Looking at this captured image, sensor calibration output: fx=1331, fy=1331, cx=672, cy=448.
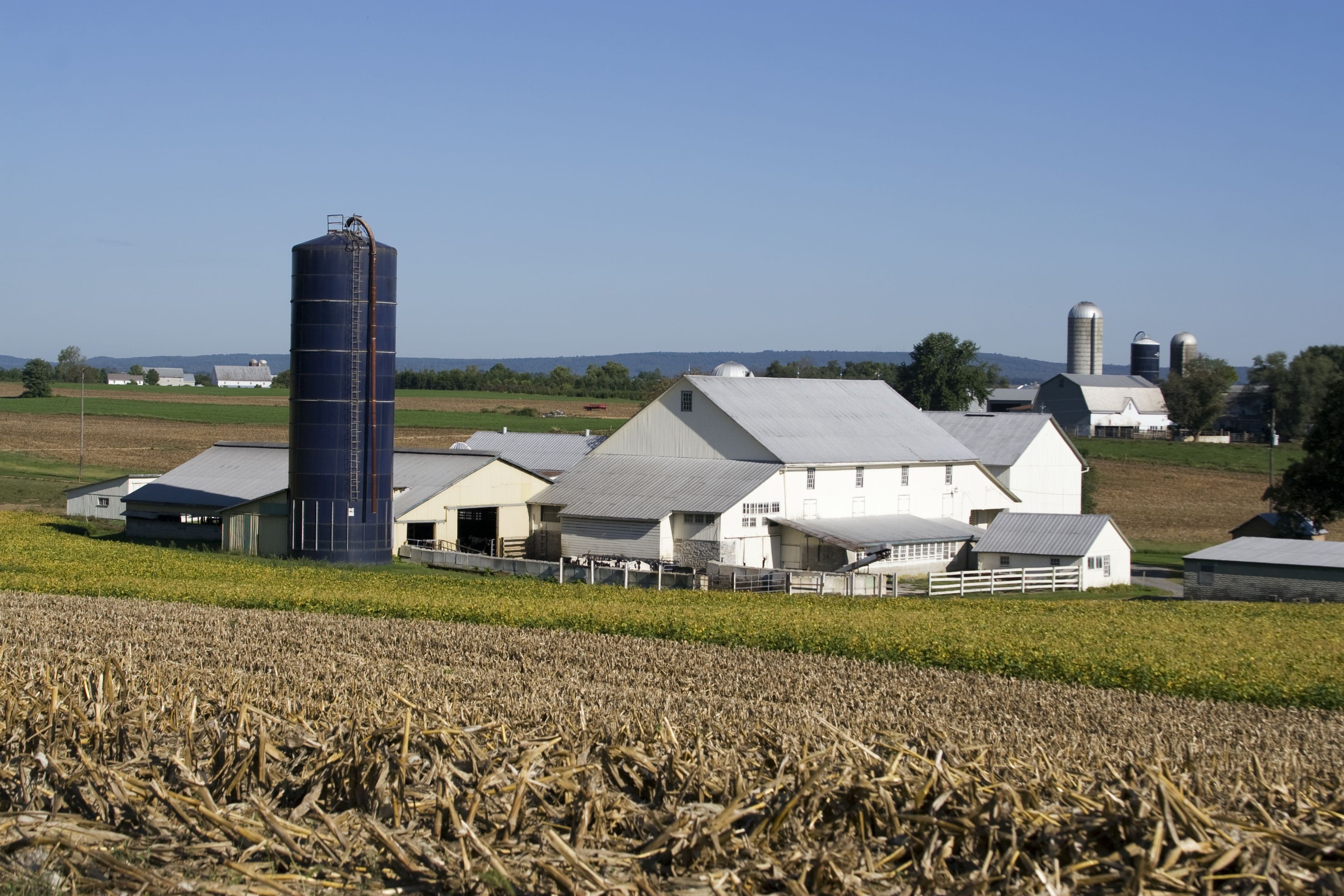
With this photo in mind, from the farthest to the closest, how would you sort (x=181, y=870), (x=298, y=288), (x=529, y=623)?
1. (x=298, y=288)
2. (x=529, y=623)
3. (x=181, y=870)

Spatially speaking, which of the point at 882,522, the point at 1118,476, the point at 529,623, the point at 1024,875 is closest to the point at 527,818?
the point at 1024,875

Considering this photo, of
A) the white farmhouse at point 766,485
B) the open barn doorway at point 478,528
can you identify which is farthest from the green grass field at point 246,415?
the open barn doorway at point 478,528

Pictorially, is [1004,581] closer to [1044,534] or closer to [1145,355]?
[1044,534]

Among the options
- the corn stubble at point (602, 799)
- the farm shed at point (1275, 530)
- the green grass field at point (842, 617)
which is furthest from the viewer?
the farm shed at point (1275, 530)

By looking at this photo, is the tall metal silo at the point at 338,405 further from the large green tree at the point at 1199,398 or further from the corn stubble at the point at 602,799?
the large green tree at the point at 1199,398

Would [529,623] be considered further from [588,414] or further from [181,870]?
[588,414]

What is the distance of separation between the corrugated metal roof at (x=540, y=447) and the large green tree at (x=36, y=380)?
306 feet

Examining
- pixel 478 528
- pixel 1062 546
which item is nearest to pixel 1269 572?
pixel 1062 546

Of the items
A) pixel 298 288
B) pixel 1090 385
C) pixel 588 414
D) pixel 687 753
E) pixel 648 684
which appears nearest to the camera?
pixel 687 753

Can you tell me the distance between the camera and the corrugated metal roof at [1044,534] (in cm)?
4125

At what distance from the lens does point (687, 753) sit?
32.0 ft

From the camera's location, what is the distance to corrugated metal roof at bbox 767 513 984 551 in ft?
134

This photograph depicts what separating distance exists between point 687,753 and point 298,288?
32706 mm

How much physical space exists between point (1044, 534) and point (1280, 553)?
7.41m
